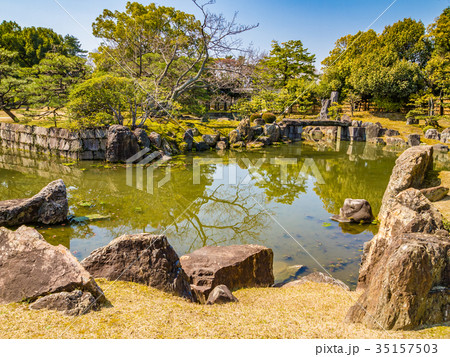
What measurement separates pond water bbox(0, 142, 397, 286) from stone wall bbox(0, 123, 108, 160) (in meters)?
0.92

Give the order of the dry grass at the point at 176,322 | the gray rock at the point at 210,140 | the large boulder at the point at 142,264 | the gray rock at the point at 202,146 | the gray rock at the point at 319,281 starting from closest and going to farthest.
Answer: the dry grass at the point at 176,322 < the large boulder at the point at 142,264 < the gray rock at the point at 319,281 < the gray rock at the point at 202,146 < the gray rock at the point at 210,140

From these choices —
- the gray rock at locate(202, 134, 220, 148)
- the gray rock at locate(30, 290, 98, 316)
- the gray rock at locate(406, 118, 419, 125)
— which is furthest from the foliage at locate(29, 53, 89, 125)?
the gray rock at locate(406, 118, 419, 125)

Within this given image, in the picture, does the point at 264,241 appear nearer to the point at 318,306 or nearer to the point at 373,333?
the point at 318,306

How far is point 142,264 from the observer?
14.8 feet

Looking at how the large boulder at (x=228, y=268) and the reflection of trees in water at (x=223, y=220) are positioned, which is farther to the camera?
the reflection of trees in water at (x=223, y=220)

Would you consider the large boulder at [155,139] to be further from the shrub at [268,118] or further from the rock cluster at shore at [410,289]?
the rock cluster at shore at [410,289]

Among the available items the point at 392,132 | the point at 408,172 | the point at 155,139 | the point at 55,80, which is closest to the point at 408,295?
the point at 408,172

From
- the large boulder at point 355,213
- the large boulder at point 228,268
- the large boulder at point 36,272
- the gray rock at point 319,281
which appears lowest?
the gray rock at point 319,281

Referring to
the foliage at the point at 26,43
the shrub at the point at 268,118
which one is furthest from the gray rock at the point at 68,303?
the foliage at the point at 26,43

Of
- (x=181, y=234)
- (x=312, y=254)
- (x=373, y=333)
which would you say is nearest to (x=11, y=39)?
(x=181, y=234)

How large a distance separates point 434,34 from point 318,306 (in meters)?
39.0

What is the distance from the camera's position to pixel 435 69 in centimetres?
2998

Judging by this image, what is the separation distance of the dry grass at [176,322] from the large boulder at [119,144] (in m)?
12.7

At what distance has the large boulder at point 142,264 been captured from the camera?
4.43m
